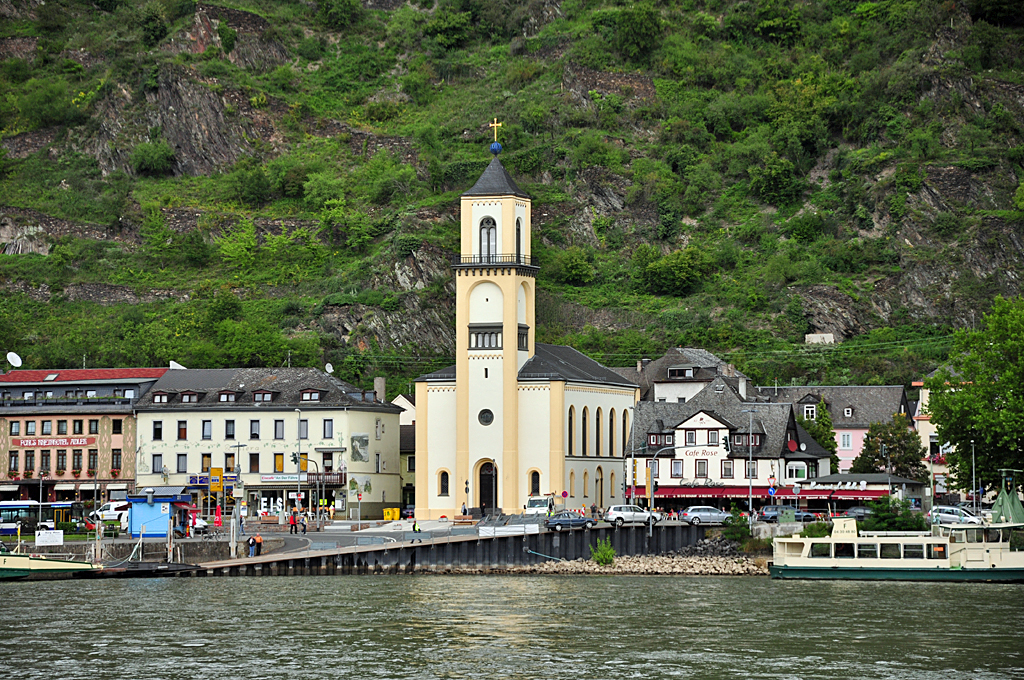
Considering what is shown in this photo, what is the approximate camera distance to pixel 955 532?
255 feet

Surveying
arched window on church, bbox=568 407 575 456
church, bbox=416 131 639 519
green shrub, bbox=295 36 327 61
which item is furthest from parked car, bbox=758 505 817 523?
green shrub, bbox=295 36 327 61

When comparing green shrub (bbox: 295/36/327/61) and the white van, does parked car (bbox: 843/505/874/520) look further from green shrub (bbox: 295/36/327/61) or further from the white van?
green shrub (bbox: 295/36/327/61)

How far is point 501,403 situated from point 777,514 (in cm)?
2097

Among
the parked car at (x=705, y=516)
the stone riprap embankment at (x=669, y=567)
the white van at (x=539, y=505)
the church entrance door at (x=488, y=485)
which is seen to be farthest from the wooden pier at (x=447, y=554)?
the church entrance door at (x=488, y=485)

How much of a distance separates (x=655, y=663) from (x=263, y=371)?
235 ft

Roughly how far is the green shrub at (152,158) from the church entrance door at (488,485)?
263 feet

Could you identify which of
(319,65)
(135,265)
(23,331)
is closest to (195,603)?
(23,331)

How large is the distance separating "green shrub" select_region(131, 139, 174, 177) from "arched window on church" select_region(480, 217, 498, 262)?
73.8 m

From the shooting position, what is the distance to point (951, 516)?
8912cm

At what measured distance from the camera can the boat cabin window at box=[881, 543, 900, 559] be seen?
78.6 m

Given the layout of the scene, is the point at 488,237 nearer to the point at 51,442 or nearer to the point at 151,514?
the point at 51,442

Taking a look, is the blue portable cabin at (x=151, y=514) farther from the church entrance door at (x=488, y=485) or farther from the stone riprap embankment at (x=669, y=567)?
the church entrance door at (x=488, y=485)

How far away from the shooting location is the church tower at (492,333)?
107062mm

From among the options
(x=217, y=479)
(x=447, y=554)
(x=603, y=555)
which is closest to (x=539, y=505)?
(x=603, y=555)
